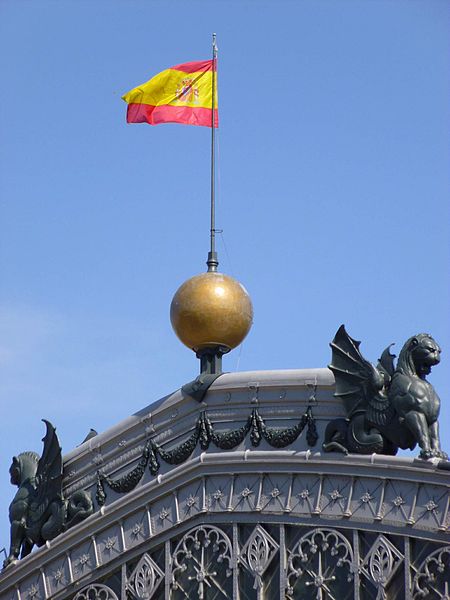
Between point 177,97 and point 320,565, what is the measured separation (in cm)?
818

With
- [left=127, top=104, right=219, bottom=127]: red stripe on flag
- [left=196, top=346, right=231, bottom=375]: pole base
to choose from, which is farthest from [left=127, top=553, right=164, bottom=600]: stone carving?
[left=127, top=104, right=219, bottom=127]: red stripe on flag

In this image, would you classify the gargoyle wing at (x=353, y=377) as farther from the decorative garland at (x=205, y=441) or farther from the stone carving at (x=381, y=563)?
the stone carving at (x=381, y=563)

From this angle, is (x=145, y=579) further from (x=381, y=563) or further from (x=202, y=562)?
(x=381, y=563)

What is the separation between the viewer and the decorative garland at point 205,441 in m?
29.3

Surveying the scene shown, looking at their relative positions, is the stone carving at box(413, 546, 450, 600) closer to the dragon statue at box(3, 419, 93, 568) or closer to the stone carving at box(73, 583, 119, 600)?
the stone carving at box(73, 583, 119, 600)

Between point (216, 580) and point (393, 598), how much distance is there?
2.85 m

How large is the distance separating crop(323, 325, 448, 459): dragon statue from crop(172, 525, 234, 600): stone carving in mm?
2160

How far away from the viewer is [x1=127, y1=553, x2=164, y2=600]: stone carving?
3027cm

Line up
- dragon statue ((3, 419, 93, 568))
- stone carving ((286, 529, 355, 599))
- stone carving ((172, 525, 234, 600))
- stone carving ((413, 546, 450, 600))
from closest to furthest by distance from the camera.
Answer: stone carving ((413, 546, 450, 600))
stone carving ((286, 529, 355, 599))
stone carving ((172, 525, 234, 600))
dragon statue ((3, 419, 93, 568))

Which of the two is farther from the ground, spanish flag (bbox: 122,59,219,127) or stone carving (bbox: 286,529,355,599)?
spanish flag (bbox: 122,59,219,127)

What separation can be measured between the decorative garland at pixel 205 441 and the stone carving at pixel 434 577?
2483mm

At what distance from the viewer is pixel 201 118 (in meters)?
32.9

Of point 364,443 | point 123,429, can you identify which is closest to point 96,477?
point 123,429

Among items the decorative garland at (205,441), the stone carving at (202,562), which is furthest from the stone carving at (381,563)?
the stone carving at (202,562)
